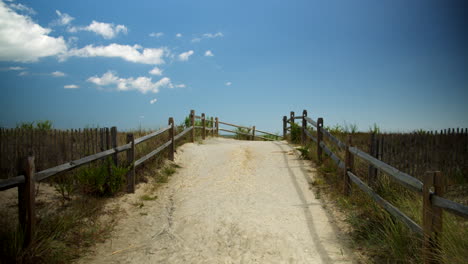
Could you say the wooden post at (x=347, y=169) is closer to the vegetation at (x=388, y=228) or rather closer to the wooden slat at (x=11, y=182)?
the vegetation at (x=388, y=228)

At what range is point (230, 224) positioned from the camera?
16.6 feet

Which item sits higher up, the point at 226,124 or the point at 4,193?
the point at 226,124

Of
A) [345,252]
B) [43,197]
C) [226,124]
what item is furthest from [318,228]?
[226,124]

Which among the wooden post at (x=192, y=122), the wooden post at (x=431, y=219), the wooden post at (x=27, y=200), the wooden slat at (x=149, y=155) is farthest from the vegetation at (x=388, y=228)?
the wooden post at (x=192, y=122)

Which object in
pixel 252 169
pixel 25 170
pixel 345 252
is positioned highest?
pixel 25 170

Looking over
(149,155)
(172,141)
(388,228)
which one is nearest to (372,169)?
(388,228)

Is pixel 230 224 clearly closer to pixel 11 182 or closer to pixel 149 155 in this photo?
pixel 11 182

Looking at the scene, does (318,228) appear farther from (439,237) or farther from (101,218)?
(101,218)

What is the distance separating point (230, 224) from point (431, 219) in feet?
9.78

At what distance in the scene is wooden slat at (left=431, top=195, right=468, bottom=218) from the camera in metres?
2.54

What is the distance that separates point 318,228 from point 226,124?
15.0 m

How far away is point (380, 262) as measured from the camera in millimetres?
3695

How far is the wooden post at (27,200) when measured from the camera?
149 inches

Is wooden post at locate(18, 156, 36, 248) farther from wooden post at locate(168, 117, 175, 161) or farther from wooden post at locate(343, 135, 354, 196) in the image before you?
wooden post at locate(168, 117, 175, 161)
